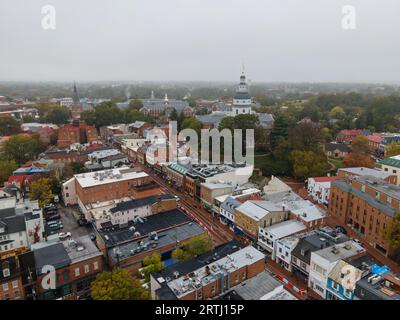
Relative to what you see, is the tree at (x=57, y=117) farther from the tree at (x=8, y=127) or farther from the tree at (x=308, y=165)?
the tree at (x=308, y=165)

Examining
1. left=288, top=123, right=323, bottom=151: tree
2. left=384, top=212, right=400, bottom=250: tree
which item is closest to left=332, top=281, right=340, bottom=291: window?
left=384, top=212, right=400, bottom=250: tree

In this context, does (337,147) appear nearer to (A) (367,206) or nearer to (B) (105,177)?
(A) (367,206)

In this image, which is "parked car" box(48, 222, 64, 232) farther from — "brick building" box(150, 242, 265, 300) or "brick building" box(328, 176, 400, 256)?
"brick building" box(328, 176, 400, 256)

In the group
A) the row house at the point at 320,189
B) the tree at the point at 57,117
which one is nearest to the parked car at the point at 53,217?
the row house at the point at 320,189

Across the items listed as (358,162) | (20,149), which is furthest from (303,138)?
(20,149)

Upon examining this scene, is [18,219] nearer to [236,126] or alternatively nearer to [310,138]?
[236,126]
